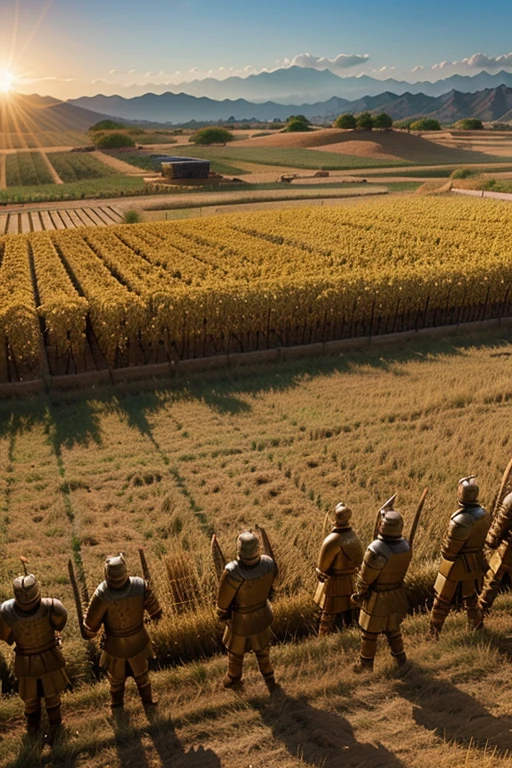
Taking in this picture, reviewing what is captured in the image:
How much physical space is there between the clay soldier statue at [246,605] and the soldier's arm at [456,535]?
2.03 metres

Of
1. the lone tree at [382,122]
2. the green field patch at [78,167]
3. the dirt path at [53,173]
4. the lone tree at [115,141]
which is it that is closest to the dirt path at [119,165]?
the green field patch at [78,167]

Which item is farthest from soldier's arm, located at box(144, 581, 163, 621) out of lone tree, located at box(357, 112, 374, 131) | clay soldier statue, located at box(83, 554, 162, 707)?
lone tree, located at box(357, 112, 374, 131)

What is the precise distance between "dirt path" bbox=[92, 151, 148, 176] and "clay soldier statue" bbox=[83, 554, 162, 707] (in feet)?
259

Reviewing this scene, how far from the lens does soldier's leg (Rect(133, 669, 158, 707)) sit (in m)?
5.62

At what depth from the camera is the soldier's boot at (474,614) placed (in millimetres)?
6570

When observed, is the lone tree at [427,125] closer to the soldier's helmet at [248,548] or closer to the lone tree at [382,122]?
the lone tree at [382,122]

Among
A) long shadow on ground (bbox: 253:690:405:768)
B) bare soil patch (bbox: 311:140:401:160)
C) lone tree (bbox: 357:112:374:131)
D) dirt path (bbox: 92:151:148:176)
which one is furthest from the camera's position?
lone tree (bbox: 357:112:374:131)

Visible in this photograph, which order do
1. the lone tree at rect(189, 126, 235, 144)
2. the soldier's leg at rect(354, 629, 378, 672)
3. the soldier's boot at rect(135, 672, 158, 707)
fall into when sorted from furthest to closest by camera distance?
1. the lone tree at rect(189, 126, 235, 144)
2. the soldier's leg at rect(354, 629, 378, 672)
3. the soldier's boot at rect(135, 672, 158, 707)

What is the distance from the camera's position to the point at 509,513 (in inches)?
257

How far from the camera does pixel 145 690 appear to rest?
223 inches

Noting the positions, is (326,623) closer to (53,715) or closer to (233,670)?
(233,670)

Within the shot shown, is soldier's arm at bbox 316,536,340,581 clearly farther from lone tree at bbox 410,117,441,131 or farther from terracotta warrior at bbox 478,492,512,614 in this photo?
lone tree at bbox 410,117,441,131

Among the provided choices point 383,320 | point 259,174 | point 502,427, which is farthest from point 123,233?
point 259,174

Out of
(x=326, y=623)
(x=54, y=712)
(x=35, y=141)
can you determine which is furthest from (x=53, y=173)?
(x=54, y=712)
